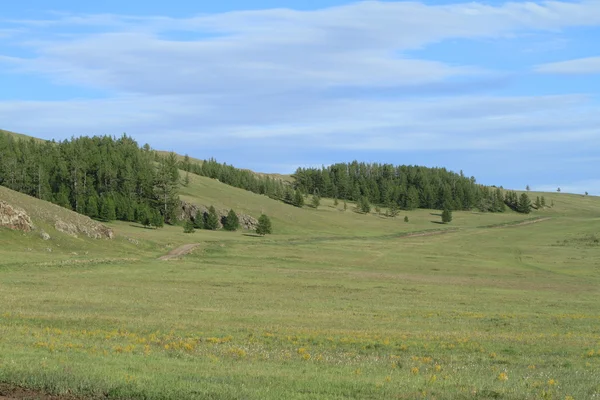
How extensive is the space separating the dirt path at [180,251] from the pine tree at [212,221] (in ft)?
154

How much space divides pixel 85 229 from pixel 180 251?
44.8 ft

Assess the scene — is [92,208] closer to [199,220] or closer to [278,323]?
[199,220]

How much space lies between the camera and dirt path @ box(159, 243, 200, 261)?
3260 inches

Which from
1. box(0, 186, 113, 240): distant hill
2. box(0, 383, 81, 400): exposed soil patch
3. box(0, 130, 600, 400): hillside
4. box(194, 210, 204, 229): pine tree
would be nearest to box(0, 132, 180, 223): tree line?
box(194, 210, 204, 229): pine tree

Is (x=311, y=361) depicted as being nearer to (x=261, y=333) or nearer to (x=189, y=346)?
(x=189, y=346)

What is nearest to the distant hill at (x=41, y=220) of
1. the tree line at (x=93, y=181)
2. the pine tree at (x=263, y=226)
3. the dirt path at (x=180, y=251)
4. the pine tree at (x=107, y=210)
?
the dirt path at (x=180, y=251)

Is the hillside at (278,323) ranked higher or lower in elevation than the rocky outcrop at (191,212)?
lower

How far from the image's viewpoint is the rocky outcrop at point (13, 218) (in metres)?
78.6

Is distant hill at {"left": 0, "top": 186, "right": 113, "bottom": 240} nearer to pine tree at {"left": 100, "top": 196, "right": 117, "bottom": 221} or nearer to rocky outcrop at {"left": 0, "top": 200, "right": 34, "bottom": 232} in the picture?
rocky outcrop at {"left": 0, "top": 200, "right": 34, "bottom": 232}

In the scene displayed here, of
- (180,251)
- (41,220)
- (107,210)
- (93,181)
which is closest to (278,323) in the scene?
(180,251)

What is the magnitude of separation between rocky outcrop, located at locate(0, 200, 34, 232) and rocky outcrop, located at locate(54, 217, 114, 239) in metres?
6.32

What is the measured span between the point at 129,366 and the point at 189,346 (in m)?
4.95

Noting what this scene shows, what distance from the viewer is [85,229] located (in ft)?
297

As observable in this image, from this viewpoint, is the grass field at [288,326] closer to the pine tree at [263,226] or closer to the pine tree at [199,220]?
the pine tree at [263,226]
